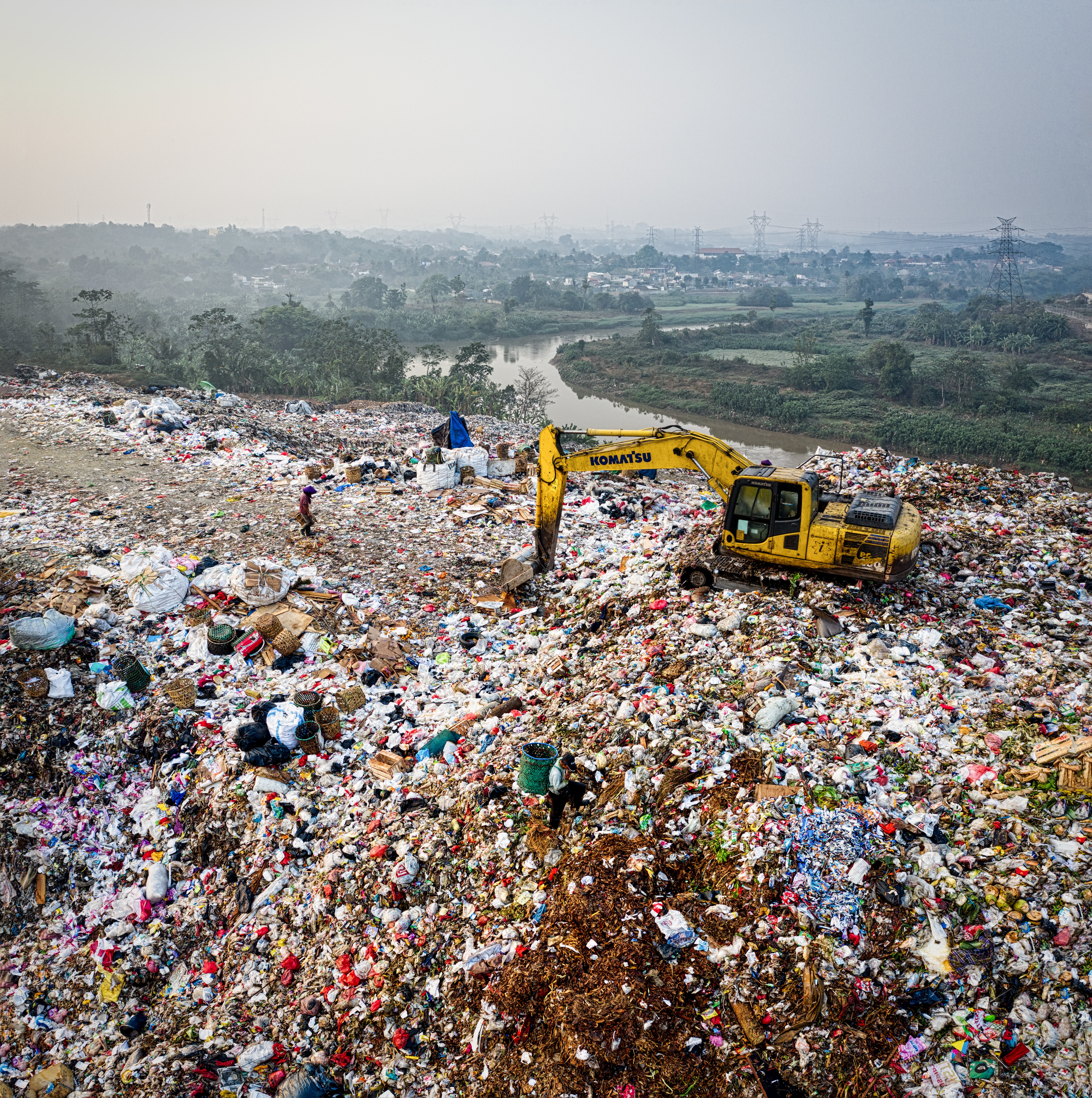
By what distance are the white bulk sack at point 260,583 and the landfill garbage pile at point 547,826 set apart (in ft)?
0.24

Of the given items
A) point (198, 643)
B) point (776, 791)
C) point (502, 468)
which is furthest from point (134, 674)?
point (502, 468)

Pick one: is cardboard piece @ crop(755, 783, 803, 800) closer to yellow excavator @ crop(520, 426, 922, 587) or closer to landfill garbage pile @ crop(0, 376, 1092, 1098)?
landfill garbage pile @ crop(0, 376, 1092, 1098)

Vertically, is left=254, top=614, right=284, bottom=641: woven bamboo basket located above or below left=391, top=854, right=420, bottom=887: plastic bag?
above

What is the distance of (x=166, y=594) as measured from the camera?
664 cm

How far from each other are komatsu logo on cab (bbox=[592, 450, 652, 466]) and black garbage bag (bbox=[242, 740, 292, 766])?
3.78m

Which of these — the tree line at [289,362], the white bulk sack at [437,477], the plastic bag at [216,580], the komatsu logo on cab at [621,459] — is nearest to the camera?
the komatsu logo on cab at [621,459]

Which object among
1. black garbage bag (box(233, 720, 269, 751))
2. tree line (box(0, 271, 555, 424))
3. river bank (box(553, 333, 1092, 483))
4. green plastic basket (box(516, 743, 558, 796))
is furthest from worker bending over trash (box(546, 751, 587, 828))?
river bank (box(553, 333, 1092, 483))

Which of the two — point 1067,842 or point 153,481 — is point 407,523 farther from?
point 1067,842

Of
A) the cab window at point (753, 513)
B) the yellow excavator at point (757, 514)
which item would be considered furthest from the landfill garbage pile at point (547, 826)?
the cab window at point (753, 513)

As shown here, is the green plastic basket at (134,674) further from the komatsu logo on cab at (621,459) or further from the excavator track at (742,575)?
the excavator track at (742,575)

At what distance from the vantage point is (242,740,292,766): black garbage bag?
5.03 m

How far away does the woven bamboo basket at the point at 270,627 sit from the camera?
20.7ft

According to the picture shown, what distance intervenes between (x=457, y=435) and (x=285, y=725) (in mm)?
6756

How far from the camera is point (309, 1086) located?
3.22 m
